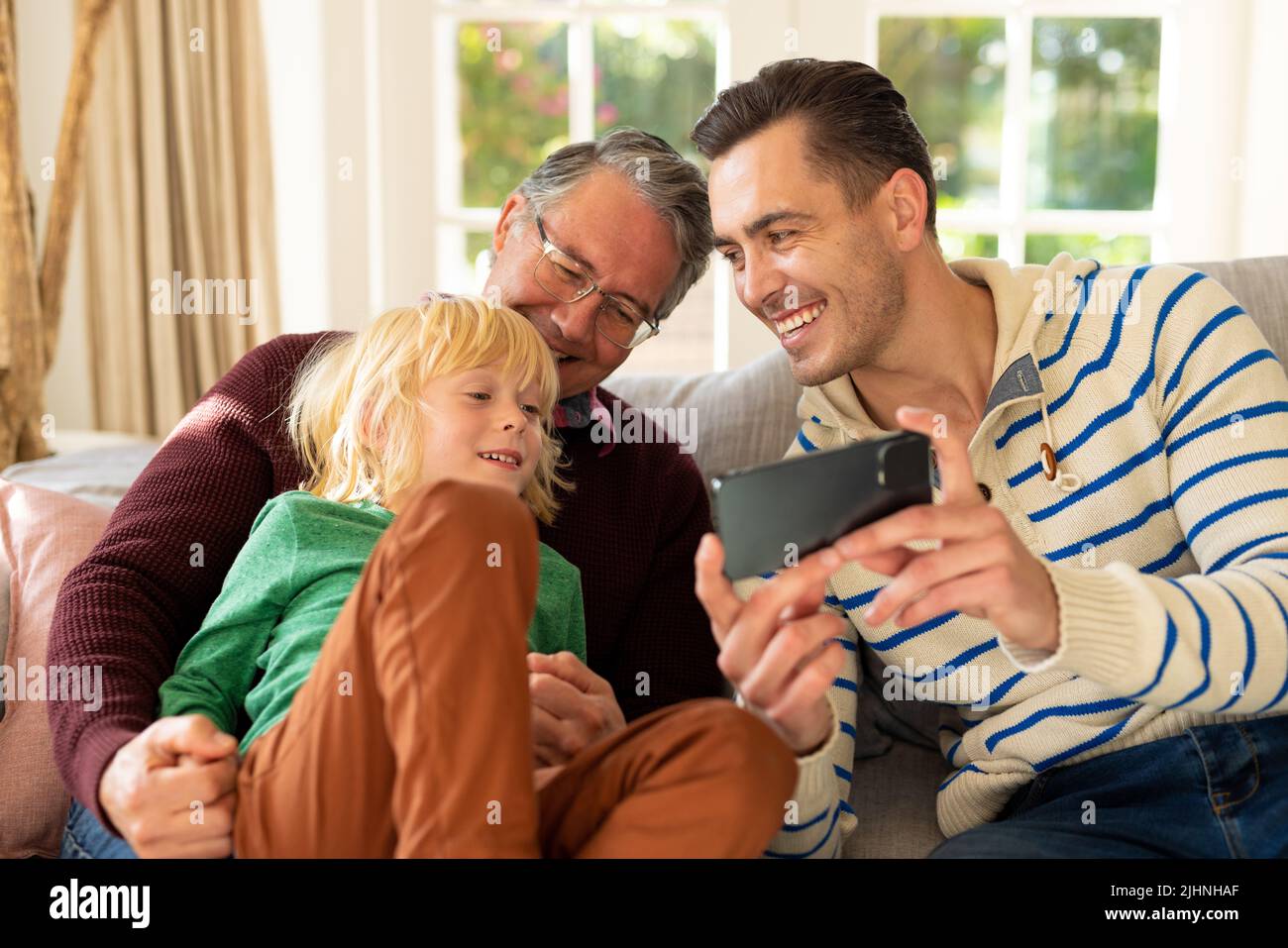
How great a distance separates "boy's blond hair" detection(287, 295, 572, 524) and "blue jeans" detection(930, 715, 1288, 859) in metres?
0.77

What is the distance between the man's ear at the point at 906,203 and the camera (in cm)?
165

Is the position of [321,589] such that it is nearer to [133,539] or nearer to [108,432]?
[133,539]

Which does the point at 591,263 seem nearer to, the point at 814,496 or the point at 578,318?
the point at 578,318

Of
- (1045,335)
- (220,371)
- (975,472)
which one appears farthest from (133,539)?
(220,371)

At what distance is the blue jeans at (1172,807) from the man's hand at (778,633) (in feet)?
1.04

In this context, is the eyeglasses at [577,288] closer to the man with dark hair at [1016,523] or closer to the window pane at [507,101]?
the man with dark hair at [1016,523]

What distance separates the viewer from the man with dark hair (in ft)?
3.81

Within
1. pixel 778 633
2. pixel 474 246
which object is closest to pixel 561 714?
pixel 778 633

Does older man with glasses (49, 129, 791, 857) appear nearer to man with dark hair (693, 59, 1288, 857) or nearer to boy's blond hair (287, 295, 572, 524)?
boy's blond hair (287, 295, 572, 524)

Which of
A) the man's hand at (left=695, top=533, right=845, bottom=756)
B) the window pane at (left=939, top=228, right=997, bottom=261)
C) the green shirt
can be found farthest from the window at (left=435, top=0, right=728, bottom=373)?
the man's hand at (left=695, top=533, right=845, bottom=756)

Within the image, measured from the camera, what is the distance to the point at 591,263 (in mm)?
1815

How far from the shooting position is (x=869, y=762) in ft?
5.82

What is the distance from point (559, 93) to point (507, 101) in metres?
0.13
